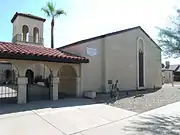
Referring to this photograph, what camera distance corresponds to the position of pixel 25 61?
11055mm

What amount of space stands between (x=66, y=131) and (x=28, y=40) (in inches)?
853

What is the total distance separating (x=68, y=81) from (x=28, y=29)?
44.8ft

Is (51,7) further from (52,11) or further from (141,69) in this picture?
(141,69)

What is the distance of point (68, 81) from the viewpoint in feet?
53.5

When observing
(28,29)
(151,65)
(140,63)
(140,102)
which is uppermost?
(28,29)

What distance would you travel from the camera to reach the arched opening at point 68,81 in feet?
51.6

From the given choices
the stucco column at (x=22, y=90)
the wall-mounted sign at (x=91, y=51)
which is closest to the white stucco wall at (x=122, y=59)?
the wall-mounted sign at (x=91, y=51)

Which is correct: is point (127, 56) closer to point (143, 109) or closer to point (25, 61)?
point (143, 109)

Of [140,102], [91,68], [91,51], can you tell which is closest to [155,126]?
[140,102]

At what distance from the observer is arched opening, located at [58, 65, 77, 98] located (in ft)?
51.6

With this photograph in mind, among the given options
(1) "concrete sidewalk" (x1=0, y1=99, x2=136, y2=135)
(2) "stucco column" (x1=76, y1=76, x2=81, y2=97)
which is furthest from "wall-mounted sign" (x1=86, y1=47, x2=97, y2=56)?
(1) "concrete sidewalk" (x1=0, y1=99, x2=136, y2=135)

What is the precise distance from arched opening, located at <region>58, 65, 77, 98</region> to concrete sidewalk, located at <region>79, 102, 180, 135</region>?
24.4ft

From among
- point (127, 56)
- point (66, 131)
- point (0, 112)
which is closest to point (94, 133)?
point (66, 131)

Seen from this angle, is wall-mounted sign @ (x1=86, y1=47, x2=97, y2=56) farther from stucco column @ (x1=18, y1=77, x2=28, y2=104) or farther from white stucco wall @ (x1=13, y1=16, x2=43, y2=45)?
white stucco wall @ (x1=13, y1=16, x2=43, y2=45)
